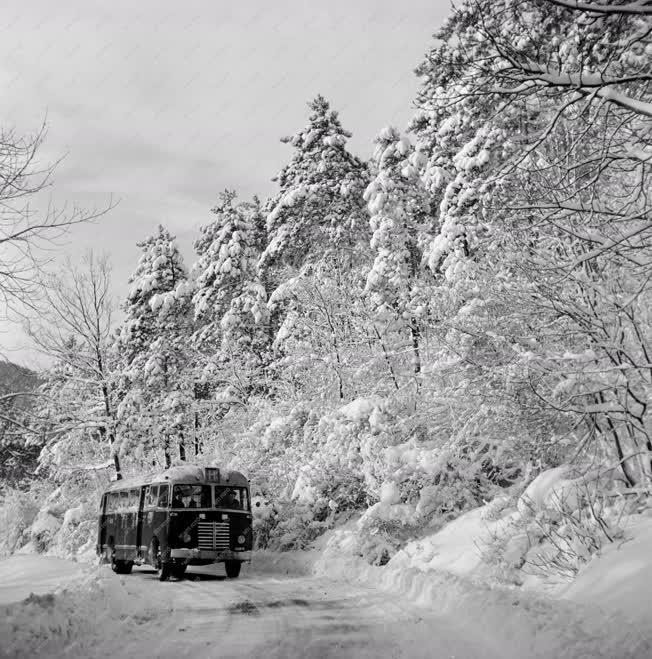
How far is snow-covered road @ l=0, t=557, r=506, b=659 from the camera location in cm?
660

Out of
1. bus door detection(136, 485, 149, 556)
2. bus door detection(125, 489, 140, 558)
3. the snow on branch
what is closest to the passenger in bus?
bus door detection(136, 485, 149, 556)

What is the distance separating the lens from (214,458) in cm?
2691

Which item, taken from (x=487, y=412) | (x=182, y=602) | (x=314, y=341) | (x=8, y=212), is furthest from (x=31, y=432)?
(x=314, y=341)

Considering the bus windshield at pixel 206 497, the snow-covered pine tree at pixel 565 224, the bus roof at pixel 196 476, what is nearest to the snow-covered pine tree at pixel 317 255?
the bus roof at pixel 196 476

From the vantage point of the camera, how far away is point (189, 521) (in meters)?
16.3

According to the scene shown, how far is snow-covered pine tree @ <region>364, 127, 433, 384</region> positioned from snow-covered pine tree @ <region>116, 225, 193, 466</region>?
1308 cm

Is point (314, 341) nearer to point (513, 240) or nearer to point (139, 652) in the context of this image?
point (513, 240)

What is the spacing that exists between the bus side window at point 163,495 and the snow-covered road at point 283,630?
4.98 m

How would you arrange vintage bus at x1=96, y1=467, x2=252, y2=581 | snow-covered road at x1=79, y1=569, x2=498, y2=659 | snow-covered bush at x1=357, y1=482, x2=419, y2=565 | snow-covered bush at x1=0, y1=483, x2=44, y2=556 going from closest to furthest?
snow-covered road at x1=79, y1=569, x2=498, y2=659 < snow-covered bush at x1=357, y1=482, x2=419, y2=565 < vintage bus at x1=96, y1=467, x2=252, y2=581 < snow-covered bush at x1=0, y1=483, x2=44, y2=556

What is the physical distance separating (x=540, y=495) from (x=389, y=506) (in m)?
4.85

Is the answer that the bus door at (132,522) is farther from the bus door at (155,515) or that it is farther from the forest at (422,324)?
the forest at (422,324)

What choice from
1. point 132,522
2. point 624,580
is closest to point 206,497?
point 132,522

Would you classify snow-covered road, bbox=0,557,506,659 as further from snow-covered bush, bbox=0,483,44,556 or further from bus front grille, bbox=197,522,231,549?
snow-covered bush, bbox=0,483,44,556

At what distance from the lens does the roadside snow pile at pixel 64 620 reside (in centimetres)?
678
